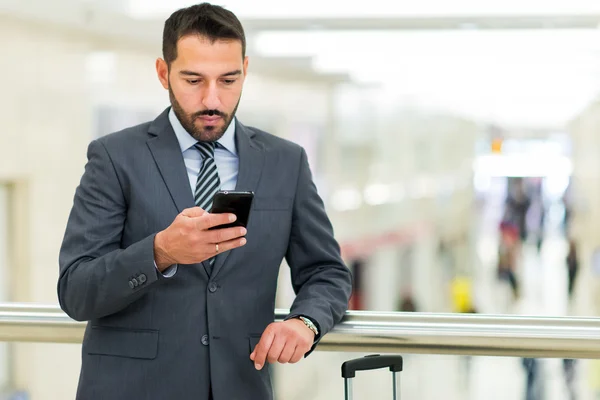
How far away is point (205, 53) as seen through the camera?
2.09 m

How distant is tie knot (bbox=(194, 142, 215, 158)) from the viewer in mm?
2210

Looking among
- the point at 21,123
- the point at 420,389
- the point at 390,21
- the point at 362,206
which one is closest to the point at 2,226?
the point at 21,123

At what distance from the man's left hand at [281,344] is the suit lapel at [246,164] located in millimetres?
200

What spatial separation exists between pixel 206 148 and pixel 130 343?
49cm

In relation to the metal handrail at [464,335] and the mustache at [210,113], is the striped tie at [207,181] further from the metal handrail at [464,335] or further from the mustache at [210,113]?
the metal handrail at [464,335]

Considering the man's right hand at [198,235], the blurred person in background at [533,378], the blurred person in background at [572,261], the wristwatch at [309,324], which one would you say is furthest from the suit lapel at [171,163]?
the blurred person in background at [572,261]

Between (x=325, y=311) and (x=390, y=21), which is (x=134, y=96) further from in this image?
(x=325, y=311)

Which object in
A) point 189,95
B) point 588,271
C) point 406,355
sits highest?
point 189,95

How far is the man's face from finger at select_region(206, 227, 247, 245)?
0.38 metres

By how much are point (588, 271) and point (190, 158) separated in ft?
51.7

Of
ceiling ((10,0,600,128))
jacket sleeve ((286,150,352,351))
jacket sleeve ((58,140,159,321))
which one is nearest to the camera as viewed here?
jacket sleeve ((58,140,159,321))

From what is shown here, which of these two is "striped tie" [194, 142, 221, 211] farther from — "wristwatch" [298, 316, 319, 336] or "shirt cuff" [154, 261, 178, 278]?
"wristwatch" [298, 316, 319, 336]

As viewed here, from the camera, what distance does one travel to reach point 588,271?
55.5 feet

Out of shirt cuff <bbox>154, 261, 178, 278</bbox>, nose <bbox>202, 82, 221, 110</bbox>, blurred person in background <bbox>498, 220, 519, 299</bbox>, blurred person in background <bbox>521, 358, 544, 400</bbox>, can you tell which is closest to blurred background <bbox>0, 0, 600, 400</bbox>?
blurred person in background <bbox>498, 220, 519, 299</bbox>
